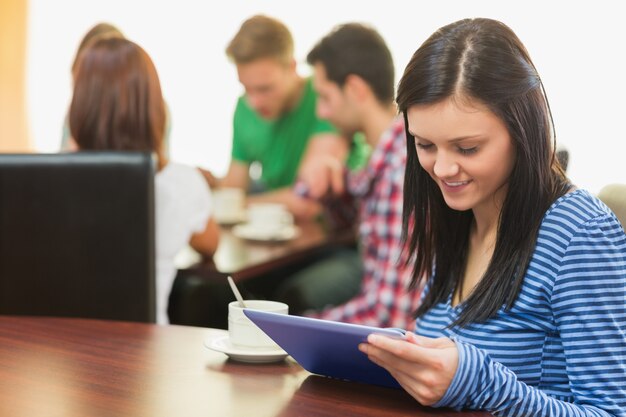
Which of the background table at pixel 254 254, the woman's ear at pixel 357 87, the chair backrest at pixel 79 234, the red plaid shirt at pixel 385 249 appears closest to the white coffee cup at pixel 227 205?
the background table at pixel 254 254

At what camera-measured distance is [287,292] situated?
9.08 ft

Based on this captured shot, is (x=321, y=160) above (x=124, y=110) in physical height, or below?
below

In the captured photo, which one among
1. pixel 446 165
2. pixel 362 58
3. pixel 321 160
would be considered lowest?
pixel 321 160

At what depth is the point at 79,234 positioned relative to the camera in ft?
6.00

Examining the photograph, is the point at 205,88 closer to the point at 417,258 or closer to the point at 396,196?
the point at 396,196

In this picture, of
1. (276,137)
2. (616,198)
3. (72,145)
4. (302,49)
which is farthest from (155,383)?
(302,49)

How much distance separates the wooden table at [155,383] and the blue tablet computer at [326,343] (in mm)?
19

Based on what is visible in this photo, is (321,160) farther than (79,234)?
Yes

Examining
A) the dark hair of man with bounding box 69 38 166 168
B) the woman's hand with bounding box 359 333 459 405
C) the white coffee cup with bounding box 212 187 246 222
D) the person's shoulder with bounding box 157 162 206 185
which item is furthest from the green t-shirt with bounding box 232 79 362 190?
the woman's hand with bounding box 359 333 459 405

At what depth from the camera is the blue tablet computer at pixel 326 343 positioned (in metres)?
1.01

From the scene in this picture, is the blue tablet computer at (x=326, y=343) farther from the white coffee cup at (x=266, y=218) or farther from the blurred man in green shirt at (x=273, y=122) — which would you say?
the blurred man in green shirt at (x=273, y=122)

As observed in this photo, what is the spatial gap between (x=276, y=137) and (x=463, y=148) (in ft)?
7.87

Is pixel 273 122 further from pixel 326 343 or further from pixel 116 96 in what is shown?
pixel 326 343

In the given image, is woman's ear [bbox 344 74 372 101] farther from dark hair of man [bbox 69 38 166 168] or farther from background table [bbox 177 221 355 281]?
dark hair of man [bbox 69 38 166 168]
